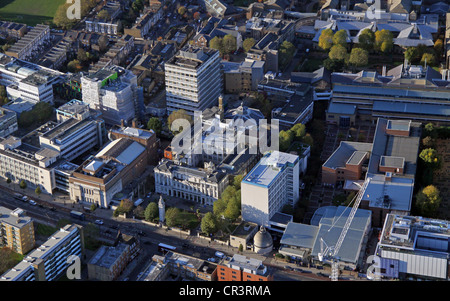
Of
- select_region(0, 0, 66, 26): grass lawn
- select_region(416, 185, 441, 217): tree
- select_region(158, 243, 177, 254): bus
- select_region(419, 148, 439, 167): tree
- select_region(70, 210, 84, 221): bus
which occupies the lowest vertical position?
select_region(158, 243, 177, 254): bus

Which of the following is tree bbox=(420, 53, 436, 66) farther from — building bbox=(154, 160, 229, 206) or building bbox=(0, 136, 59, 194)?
building bbox=(0, 136, 59, 194)

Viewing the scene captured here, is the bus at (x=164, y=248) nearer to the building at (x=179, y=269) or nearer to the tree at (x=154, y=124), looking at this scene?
the building at (x=179, y=269)

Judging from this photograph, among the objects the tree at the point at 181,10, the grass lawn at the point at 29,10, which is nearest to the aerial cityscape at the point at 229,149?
the tree at the point at 181,10

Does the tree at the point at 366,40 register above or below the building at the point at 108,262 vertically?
above

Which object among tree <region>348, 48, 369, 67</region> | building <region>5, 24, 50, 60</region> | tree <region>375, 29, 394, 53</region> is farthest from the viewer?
building <region>5, 24, 50, 60</region>

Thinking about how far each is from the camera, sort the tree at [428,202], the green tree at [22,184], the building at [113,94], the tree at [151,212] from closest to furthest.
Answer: the tree at [428,202], the tree at [151,212], the green tree at [22,184], the building at [113,94]

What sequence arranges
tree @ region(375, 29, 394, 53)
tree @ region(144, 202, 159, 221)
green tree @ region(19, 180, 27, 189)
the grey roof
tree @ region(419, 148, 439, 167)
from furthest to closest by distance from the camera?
tree @ region(375, 29, 394, 53) < tree @ region(419, 148, 439, 167) < green tree @ region(19, 180, 27, 189) < the grey roof < tree @ region(144, 202, 159, 221)

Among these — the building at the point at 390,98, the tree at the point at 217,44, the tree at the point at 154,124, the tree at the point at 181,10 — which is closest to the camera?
the tree at the point at 154,124

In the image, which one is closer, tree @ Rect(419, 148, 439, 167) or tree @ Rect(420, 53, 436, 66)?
tree @ Rect(419, 148, 439, 167)

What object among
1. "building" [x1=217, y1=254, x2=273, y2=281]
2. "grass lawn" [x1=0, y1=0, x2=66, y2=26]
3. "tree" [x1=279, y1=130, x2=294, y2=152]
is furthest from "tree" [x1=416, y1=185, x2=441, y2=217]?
"grass lawn" [x1=0, y1=0, x2=66, y2=26]
